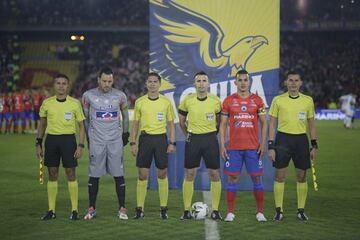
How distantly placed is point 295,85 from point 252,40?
2966mm

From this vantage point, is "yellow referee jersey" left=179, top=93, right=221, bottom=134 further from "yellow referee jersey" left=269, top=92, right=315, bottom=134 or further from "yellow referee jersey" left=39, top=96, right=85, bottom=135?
"yellow referee jersey" left=39, top=96, right=85, bottom=135

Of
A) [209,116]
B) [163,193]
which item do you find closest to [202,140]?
[209,116]

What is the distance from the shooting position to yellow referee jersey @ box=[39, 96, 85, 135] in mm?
9586

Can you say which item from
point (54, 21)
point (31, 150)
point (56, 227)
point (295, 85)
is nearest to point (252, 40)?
point (295, 85)

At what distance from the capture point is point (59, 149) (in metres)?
9.60

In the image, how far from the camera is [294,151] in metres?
9.59

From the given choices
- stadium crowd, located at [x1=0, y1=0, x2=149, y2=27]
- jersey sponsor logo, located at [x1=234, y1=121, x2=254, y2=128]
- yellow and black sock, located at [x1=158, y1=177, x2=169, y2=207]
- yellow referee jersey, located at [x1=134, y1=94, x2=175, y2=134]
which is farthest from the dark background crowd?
jersey sponsor logo, located at [x1=234, y1=121, x2=254, y2=128]

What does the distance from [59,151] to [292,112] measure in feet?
11.2

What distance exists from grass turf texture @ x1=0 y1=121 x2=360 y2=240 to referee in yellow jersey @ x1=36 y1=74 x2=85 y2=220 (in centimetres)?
57

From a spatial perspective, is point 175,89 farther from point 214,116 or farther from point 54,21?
point 54,21

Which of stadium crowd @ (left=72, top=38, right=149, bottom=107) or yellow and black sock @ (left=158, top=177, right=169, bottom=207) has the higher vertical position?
stadium crowd @ (left=72, top=38, right=149, bottom=107)

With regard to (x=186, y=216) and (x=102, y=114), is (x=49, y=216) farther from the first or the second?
(x=186, y=216)

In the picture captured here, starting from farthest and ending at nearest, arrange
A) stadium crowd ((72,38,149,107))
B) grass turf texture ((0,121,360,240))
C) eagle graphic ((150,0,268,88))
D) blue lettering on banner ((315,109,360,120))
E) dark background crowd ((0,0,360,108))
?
1. dark background crowd ((0,0,360,108))
2. stadium crowd ((72,38,149,107))
3. blue lettering on banner ((315,109,360,120))
4. eagle graphic ((150,0,268,88))
5. grass turf texture ((0,121,360,240))

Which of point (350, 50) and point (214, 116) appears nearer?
point (214, 116)
